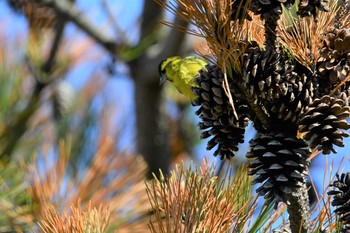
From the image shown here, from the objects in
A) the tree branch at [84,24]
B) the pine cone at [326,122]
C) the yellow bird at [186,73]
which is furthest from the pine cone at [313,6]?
the tree branch at [84,24]

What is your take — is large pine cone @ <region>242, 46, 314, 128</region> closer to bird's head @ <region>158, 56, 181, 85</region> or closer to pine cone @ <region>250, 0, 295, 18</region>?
pine cone @ <region>250, 0, 295, 18</region>

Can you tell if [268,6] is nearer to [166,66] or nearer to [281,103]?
[281,103]

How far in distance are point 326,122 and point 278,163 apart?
0.27 ft

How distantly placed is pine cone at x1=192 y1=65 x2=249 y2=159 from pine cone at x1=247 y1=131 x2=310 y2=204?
60 mm

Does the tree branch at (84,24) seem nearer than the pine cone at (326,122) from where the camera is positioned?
No

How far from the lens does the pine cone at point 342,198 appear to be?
106 cm

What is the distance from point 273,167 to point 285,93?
3.9 inches

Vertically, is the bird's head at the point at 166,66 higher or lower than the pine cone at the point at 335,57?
higher

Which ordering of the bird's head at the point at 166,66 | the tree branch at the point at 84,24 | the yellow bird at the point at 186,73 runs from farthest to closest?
the tree branch at the point at 84,24, the bird's head at the point at 166,66, the yellow bird at the point at 186,73

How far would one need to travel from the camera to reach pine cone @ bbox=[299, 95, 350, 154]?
39.7 inches

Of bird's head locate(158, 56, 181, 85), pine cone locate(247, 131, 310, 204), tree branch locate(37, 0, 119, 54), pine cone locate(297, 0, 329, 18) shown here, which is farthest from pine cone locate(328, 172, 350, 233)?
tree branch locate(37, 0, 119, 54)

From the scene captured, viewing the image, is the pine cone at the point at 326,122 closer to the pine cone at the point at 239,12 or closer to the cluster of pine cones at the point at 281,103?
the cluster of pine cones at the point at 281,103

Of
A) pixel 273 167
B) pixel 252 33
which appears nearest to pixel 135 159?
pixel 252 33

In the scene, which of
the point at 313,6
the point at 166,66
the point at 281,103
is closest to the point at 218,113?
the point at 281,103
